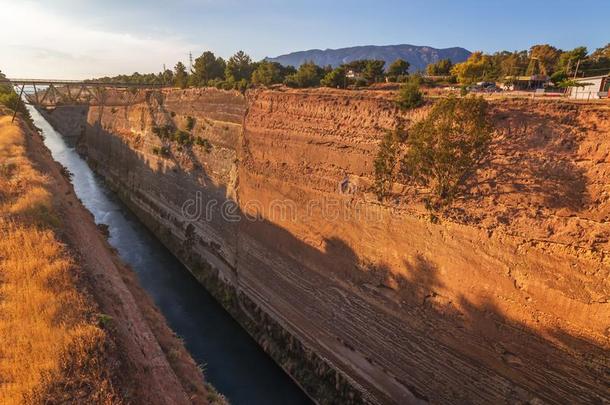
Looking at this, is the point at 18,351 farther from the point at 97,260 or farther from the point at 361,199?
the point at 361,199

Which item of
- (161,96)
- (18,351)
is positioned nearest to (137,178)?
(161,96)

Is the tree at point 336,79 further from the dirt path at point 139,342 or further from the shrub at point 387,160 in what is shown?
the dirt path at point 139,342

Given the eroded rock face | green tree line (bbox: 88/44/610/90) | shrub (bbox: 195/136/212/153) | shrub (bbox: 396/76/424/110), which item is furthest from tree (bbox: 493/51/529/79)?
shrub (bbox: 195/136/212/153)

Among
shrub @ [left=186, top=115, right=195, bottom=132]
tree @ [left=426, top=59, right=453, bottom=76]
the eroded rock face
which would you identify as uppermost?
tree @ [left=426, top=59, right=453, bottom=76]

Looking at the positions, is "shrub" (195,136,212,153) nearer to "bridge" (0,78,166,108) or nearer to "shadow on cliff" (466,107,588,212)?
"bridge" (0,78,166,108)

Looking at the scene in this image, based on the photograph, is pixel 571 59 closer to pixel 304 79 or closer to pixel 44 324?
pixel 304 79

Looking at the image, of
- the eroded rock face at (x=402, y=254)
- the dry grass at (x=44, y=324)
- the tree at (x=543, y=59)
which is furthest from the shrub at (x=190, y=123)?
the tree at (x=543, y=59)
